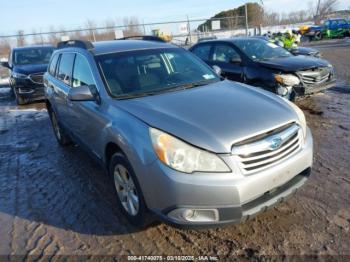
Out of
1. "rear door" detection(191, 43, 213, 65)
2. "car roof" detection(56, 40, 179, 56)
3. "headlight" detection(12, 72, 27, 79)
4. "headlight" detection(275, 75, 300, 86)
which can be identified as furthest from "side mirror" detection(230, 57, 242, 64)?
"headlight" detection(12, 72, 27, 79)

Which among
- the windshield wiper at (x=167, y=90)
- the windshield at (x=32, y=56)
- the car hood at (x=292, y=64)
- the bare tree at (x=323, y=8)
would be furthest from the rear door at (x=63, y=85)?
the bare tree at (x=323, y=8)

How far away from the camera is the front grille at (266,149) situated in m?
2.58

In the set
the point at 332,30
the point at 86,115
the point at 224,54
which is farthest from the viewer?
the point at 332,30

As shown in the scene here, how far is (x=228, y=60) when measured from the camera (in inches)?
303

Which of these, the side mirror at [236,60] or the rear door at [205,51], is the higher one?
the rear door at [205,51]

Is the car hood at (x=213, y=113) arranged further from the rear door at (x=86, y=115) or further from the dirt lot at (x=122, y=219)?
the dirt lot at (x=122, y=219)

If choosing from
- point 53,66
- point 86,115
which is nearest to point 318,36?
point 53,66

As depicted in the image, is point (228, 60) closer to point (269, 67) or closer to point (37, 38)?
point (269, 67)

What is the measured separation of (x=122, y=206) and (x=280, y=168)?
161 centimetres

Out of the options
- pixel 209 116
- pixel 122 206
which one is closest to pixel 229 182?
pixel 209 116

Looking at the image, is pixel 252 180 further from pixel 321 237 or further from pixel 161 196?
pixel 321 237

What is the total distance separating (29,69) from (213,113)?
9026 mm

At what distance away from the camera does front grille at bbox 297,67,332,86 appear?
6.82 m

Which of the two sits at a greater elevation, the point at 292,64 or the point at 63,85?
the point at 63,85
